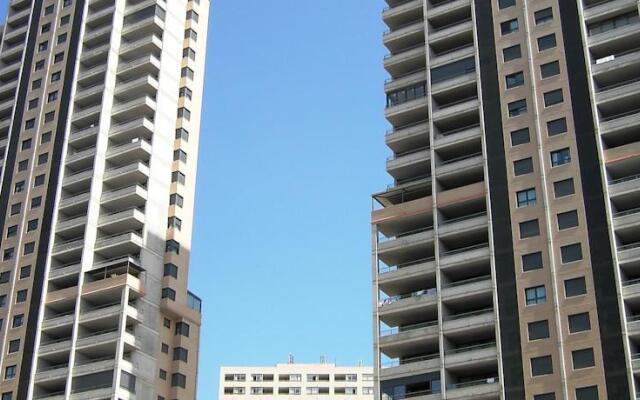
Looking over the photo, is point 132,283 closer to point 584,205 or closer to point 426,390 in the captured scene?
point 426,390

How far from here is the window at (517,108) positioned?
92.1 metres

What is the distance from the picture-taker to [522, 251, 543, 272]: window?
277ft

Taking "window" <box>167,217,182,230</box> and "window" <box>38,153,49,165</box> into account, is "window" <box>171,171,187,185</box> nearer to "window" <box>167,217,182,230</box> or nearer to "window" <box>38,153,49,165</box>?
"window" <box>167,217,182,230</box>

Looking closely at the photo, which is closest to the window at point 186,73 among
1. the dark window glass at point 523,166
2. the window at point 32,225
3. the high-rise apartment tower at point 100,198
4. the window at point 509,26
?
the high-rise apartment tower at point 100,198

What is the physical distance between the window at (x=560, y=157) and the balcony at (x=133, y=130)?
46.0 m

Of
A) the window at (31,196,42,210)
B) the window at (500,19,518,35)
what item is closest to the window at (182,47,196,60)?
the window at (31,196,42,210)

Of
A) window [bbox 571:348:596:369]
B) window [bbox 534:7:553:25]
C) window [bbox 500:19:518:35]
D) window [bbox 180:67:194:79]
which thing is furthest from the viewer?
window [bbox 180:67:194:79]

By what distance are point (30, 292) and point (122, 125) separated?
A: 20901mm

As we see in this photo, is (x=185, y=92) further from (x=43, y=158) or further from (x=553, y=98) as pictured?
(x=553, y=98)

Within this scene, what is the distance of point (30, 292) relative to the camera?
106m

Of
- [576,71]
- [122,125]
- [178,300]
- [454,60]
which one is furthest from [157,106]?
[576,71]

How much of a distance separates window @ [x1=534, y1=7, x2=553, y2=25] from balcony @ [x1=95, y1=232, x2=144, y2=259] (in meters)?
45.0

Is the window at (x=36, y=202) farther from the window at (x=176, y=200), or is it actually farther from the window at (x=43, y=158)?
the window at (x=176, y=200)

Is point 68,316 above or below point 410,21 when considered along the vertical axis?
below
